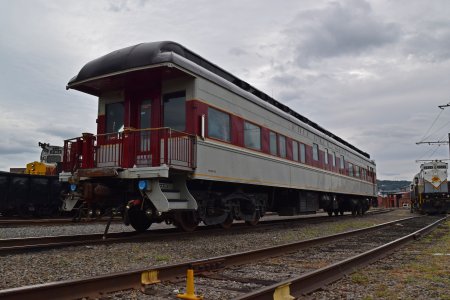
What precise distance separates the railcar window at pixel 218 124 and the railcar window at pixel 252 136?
950 millimetres

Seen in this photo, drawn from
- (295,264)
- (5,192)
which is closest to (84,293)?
(295,264)

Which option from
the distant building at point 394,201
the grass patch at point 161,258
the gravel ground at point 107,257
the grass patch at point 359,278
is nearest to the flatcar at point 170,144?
the gravel ground at point 107,257

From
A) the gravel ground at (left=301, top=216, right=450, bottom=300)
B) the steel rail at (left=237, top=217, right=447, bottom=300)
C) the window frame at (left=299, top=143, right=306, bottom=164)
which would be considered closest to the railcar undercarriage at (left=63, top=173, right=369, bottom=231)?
the window frame at (left=299, top=143, right=306, bottom=164)

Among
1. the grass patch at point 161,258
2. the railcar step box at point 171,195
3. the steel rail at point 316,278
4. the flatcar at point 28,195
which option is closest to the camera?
the steel rail at point 316,278

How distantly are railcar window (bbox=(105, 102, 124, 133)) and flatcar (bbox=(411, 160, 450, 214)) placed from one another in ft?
81.5

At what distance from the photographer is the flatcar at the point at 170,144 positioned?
869cm

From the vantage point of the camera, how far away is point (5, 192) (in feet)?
58.1

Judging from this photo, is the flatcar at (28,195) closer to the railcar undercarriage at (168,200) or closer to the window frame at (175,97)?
the railcar undercarriage at (168,200)

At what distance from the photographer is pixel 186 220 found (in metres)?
10.1

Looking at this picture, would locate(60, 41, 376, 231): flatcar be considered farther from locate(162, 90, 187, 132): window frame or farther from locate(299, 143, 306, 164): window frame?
locate(299, 143, 306, 164): window frame

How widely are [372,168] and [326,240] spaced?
2154cm

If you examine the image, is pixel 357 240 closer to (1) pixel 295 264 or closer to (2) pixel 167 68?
(1) pixel 295 264

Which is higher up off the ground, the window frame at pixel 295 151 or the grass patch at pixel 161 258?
the window frame at pixel 295 151

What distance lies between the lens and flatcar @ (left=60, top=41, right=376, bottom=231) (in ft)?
28.5
